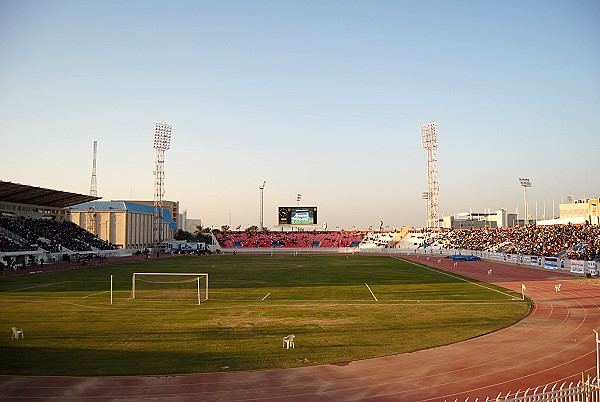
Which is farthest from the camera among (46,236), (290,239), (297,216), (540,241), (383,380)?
(290,239)

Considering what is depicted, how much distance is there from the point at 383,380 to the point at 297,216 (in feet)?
265

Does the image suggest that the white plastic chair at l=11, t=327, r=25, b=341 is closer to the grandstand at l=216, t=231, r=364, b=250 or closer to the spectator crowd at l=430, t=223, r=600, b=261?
the spectator crowd at l=430, t=223, r=600, b=261

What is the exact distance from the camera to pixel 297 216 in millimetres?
93938

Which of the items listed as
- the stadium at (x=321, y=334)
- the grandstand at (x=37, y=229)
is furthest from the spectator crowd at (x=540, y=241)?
the grandstand at (x=37, y=229)

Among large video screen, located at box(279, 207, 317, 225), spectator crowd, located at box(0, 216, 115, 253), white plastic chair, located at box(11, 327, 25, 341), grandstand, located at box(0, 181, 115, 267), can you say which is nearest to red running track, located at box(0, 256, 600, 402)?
white plastic chair, located at box(11, 327, 25, 341)

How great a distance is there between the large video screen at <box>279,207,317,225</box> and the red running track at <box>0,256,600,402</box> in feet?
251

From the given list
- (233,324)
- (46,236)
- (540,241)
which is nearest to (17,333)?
(233,324)

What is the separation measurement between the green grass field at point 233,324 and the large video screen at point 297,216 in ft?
190

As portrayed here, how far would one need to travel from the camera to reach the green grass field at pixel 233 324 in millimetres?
15094

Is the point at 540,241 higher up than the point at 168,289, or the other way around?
the point at 540,241

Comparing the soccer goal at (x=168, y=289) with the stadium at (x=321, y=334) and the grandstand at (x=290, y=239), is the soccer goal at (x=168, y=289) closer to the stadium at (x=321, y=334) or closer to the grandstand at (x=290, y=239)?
the stadium at (x=321, y=334)

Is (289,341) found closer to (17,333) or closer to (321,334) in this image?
(321,334)

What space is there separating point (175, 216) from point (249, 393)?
169 metres

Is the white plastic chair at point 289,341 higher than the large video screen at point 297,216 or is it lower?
lower
